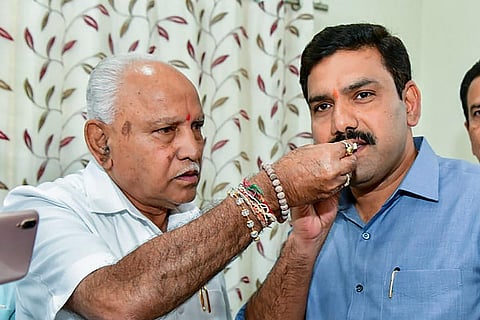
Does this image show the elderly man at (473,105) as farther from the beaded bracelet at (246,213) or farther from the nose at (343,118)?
the beaded bracelet at (246,213)

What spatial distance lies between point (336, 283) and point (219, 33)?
951mm

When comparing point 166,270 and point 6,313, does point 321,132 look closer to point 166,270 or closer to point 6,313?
point 166,270

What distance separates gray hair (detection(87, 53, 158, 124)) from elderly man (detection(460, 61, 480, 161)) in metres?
A: 1.10

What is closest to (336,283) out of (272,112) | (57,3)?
(272,112)

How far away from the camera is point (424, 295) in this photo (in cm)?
129

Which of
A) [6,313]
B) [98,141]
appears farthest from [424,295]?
[6,313]

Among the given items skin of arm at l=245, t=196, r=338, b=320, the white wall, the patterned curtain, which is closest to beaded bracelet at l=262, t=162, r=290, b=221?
skin of arm at l=245, t=196, r=338, b=320

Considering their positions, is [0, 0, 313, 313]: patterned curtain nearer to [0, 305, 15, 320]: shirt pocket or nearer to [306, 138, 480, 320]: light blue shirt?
[0, 305, 15, 320]: shirt pocket

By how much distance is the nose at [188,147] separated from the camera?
4.79ft

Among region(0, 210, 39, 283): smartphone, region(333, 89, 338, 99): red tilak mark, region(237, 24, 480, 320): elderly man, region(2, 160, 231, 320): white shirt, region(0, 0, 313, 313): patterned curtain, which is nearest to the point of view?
region(0, 210, 39, 283): smartphone

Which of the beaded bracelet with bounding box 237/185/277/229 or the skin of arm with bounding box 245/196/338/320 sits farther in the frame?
the skin of arm with bounding box 245/196/338/320

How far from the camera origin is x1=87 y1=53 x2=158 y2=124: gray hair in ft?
4.81

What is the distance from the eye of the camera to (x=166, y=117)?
144 cm

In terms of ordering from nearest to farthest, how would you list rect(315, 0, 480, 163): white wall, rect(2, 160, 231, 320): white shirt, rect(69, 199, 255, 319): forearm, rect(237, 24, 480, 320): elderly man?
rect(69, 199, 255, 319): forearm
rect(2, 160, 231, 320): white shirt
rect(237, 24, 480, 320): elderly man
rect(315, 0, 480, 163): white wall
